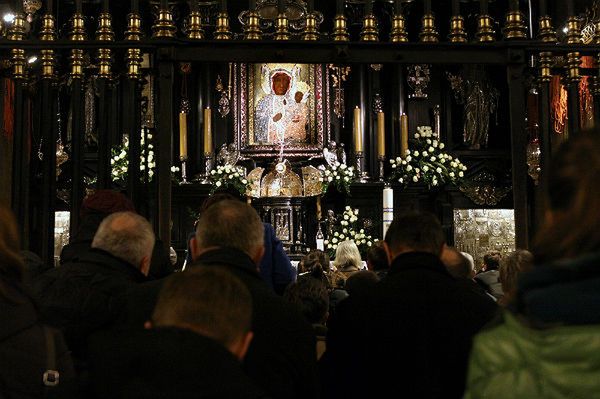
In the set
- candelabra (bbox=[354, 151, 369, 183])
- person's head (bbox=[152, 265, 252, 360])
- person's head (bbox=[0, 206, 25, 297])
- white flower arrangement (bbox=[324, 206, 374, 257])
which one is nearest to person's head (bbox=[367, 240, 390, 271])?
person's head (bbox=[0, 206, 25, 297])

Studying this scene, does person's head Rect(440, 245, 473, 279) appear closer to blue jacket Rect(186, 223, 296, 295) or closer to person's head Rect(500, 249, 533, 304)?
person's head Rect(500, 249, 533, 304)

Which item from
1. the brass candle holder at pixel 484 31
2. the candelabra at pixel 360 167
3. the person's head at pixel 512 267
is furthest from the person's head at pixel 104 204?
the candelabra at pixel 360 167

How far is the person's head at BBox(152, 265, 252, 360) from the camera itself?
1.86 metres

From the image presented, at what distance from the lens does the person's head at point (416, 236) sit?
10.4ft

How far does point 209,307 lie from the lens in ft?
6.14

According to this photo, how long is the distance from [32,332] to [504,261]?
2.36 m

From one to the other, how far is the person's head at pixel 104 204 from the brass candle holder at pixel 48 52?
146cm

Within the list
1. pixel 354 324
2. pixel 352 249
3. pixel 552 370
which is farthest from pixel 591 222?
pixel 352 249

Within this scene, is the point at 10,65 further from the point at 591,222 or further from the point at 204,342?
the point at 591,222

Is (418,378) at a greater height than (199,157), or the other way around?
(199,157)

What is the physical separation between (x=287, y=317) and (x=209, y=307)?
3.22 ft

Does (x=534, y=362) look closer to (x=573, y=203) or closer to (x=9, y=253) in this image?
(x=573, y=203)

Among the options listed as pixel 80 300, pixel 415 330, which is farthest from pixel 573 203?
pixel 80 300

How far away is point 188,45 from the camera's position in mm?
5574
